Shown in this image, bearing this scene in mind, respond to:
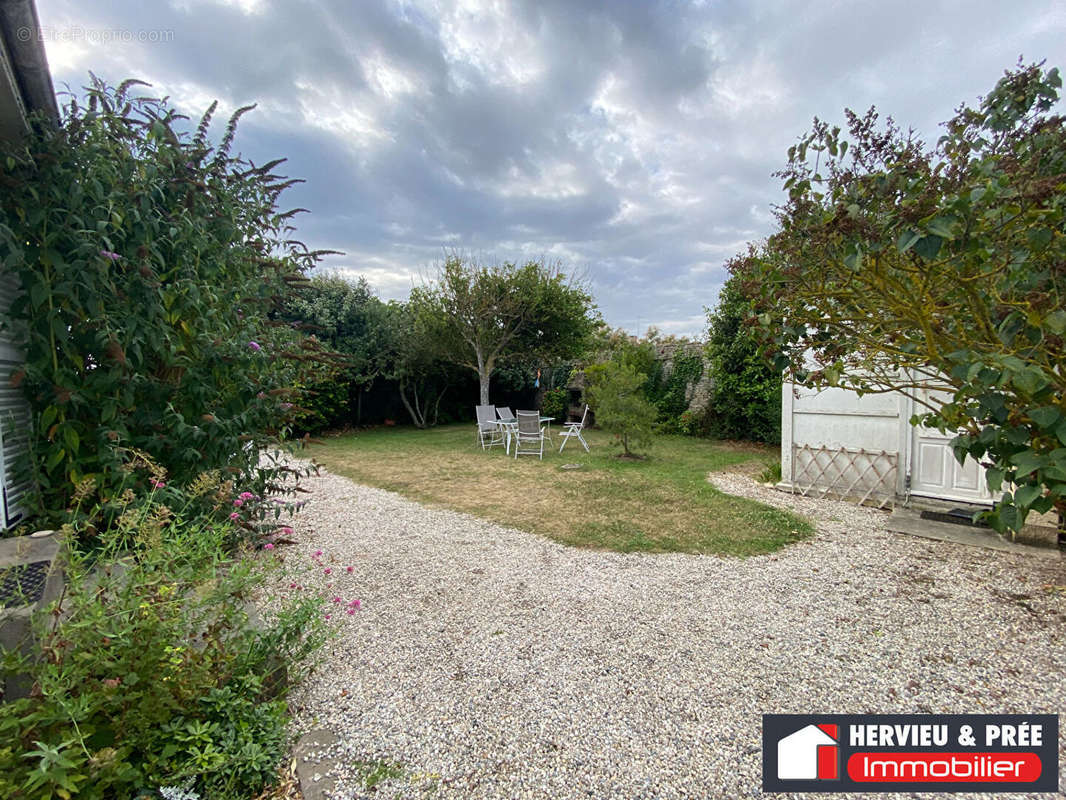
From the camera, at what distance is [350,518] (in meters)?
4.78

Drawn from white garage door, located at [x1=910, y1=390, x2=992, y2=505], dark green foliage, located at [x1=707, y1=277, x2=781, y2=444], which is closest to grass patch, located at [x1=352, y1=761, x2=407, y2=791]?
white garage door, located at [x1=910, y1=390, x2=992, y2=505]

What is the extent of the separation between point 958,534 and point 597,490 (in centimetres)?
351

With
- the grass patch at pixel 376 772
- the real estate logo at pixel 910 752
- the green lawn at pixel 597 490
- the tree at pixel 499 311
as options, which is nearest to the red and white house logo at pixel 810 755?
the real estate logo at pixel 910 752

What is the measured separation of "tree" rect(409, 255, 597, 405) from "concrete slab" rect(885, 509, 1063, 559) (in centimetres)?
885

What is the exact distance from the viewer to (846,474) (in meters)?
5.46

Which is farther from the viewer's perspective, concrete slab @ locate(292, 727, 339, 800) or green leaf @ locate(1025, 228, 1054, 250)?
concrete slab @ locate(292, 727, 339, 800)

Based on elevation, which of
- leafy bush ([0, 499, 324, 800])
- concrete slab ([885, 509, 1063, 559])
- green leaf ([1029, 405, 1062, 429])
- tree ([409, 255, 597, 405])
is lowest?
concrete slab ([885, 509, 1063, 559])

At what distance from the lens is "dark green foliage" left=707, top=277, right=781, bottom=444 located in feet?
30.3

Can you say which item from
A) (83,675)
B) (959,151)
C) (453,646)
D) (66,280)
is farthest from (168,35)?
(959,151)

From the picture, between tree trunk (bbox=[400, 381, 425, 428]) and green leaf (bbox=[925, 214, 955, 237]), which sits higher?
green leaf (bbox=[925, 214, 955, 237])

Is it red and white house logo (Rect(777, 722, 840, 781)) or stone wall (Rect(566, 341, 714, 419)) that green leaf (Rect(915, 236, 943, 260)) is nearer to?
red and white house logo (Rect(777, 722, 840, 781))

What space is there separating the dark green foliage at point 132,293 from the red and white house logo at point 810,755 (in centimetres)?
313

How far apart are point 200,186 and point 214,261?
1.43 feet

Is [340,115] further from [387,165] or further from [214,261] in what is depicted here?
[214,261]
